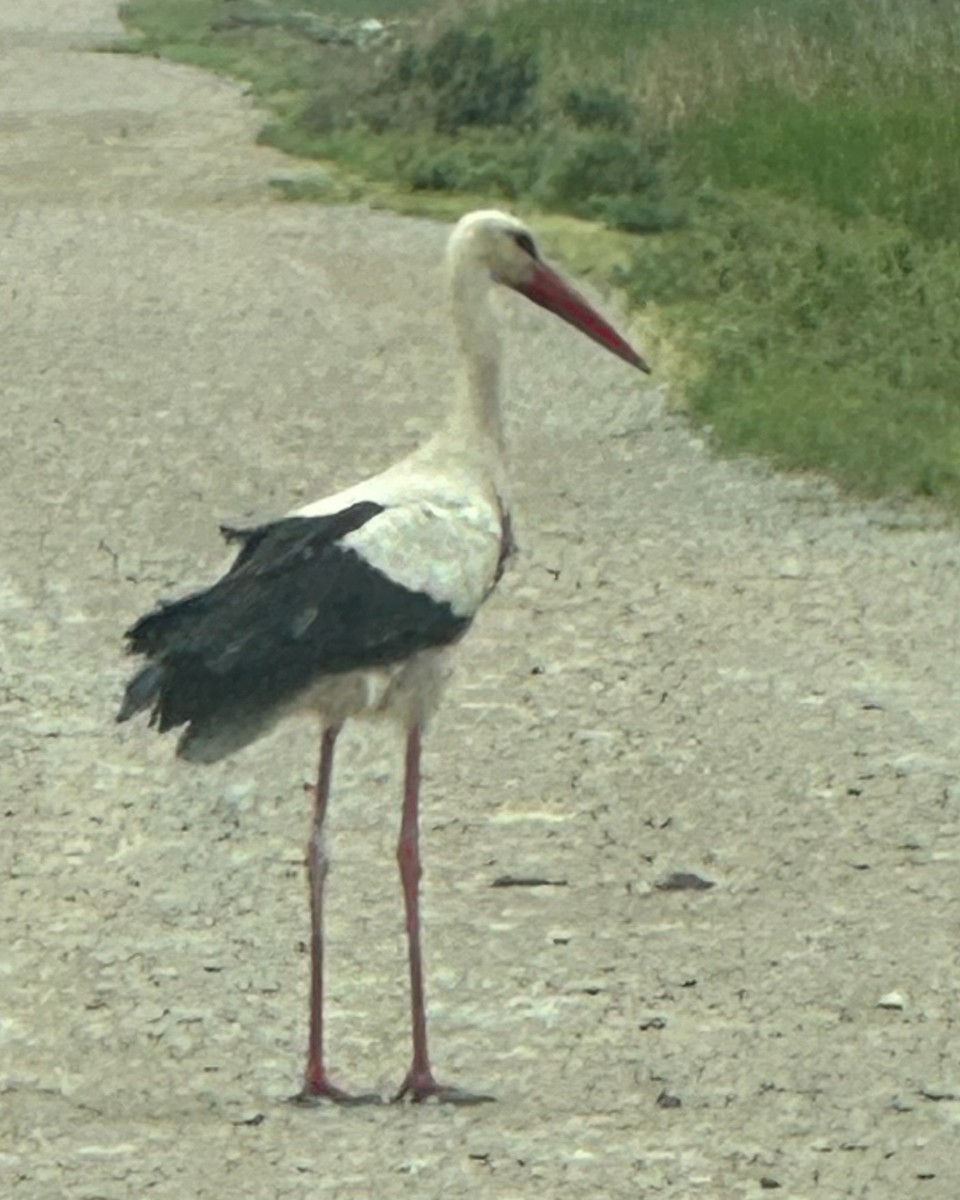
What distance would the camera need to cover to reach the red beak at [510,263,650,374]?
7.18 metres

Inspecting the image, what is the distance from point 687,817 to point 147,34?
28.3 m

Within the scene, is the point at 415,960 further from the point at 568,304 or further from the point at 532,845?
the point at 532,845

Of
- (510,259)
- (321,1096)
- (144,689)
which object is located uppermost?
(510,259)

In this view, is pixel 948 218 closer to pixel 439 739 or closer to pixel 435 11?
pixel 439 739

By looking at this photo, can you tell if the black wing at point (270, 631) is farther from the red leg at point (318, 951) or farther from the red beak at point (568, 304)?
the red beak at point (568, 304)

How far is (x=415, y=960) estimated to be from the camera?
6.67 m

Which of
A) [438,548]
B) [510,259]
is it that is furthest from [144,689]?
[510,259]

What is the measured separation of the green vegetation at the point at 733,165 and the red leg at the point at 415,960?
5480mm

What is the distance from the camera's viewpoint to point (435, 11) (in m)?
36.0

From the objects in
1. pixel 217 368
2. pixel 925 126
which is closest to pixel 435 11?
pixel 925 126

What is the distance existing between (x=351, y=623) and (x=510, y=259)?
100 cm

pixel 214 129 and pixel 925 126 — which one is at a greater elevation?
pixel 925 126

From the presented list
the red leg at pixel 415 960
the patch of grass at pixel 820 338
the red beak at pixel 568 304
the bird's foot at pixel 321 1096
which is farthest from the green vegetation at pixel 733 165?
the bird's foot at pixel 321 1096

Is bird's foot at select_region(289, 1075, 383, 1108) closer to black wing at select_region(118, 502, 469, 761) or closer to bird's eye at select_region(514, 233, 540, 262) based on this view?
black wing at select_region(118, 502, 469, 761)
